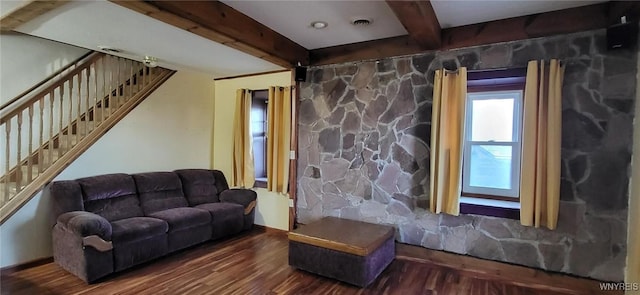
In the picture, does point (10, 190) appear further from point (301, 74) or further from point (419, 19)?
point (419, 19)

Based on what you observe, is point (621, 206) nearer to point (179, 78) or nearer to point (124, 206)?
point (124, 206)

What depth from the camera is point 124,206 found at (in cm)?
365

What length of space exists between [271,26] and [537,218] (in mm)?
2929

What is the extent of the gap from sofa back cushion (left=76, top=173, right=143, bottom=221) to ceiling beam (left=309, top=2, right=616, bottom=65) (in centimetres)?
291

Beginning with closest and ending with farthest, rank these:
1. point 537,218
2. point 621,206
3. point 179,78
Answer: point 621,206, point 537,218, point 179,78

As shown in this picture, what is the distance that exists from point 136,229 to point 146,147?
144 centimetres

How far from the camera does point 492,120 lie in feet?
10.9

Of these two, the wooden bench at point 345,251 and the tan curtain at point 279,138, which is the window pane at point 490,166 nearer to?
the wooden bench at point 345,251

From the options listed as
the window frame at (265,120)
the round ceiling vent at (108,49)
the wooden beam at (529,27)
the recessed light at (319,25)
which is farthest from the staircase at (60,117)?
the wooden beam at (529,27)

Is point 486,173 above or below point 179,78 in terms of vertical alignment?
below

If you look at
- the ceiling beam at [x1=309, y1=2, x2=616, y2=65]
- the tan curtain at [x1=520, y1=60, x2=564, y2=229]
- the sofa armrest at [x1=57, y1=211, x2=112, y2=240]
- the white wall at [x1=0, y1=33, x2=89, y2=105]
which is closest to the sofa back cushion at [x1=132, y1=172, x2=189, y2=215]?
the sofa armrest at [x1=57, y1=211, x2=112, y2=240]

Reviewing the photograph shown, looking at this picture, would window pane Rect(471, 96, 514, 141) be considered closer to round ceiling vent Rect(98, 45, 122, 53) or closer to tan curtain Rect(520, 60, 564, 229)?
tan curtain Rect(520, 60, 564, 229)

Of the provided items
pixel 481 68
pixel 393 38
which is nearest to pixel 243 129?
pixel 393 38

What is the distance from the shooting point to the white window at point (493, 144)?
321 cm
